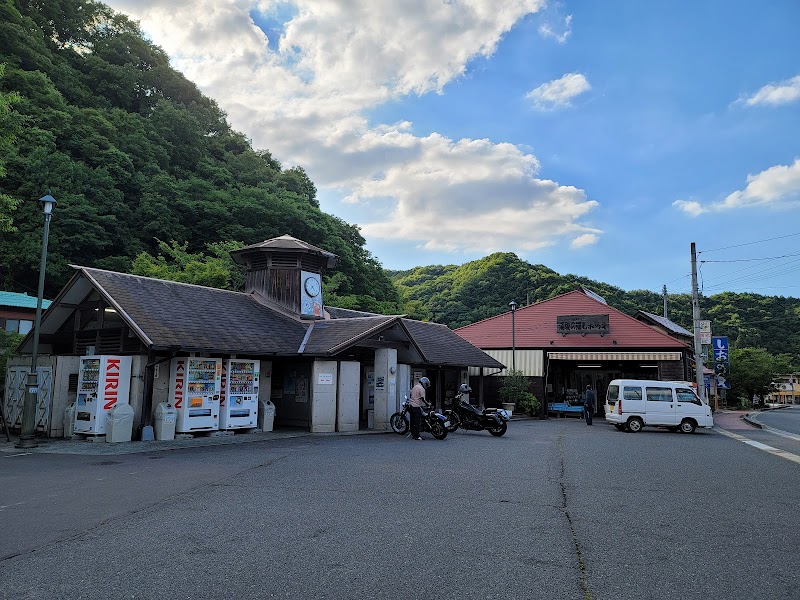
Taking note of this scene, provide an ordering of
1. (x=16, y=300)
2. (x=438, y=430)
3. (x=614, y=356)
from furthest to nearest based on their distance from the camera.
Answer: (x=614, y=356) → (x=16, y=300) → (x=438, y=430)

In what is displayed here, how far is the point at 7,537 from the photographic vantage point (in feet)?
18.4

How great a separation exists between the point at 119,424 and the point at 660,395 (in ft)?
55.8

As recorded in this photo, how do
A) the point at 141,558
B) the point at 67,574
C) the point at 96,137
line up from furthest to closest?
the point at 96,137 → the point at 141,558 → the point at 67,574

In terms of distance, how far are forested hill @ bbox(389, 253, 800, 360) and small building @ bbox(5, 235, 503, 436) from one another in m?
24.5

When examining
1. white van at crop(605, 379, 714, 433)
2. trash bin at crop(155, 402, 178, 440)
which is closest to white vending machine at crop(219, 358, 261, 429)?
trash bin at crop(155, 402, 178, 440)

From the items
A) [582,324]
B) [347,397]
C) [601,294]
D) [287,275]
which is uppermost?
[601,294]

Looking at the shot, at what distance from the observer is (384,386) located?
18.0 m

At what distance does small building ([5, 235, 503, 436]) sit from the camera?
14.5 metres

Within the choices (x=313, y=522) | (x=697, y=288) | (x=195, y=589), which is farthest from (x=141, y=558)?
(x=697, y=288)

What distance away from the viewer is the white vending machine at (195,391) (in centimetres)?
1445

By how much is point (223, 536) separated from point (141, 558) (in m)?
0.84

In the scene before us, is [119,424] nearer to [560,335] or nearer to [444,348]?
[444,348]

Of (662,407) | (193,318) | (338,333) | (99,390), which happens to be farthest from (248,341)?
(662,407)

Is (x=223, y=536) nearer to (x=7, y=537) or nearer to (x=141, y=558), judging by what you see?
(x=141, y=558)
